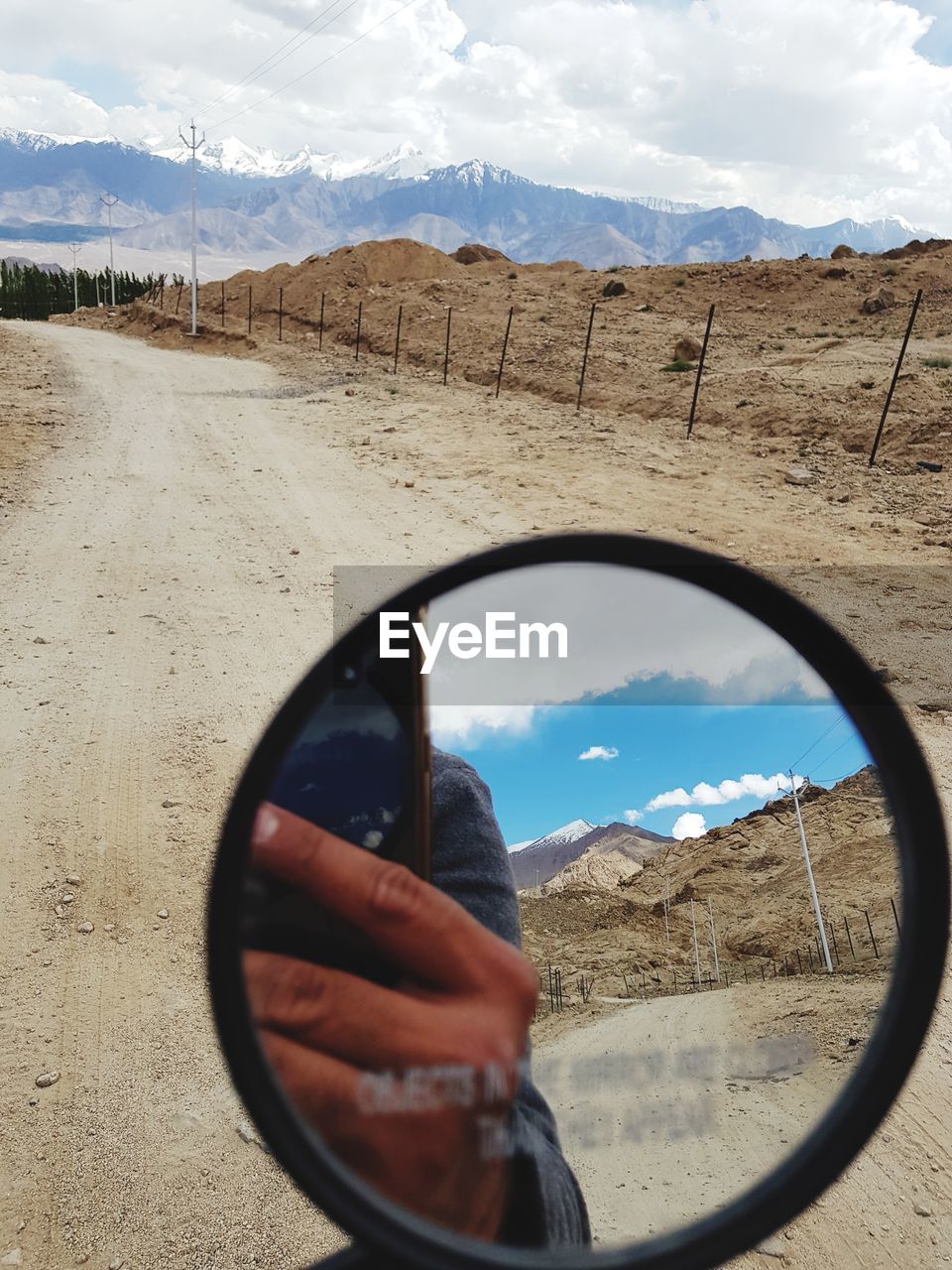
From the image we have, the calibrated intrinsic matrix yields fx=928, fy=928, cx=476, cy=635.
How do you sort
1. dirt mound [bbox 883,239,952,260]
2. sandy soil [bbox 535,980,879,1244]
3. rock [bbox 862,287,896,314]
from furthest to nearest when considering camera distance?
dirt mound [bbox 883,239,952,260]
rock [bbox 862,287,896,314]
sandy soil [bbox 535,980,879,1244]

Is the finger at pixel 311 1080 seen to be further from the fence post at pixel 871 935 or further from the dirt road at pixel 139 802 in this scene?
the dirt road at pixel 139 802

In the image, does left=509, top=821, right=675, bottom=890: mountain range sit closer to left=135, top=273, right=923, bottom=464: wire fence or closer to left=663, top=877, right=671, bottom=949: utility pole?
left=663, top=877, right=671, bottom=949: utility pole

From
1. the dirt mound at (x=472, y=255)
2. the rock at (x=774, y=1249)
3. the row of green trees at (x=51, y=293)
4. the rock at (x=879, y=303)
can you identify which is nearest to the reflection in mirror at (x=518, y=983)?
the rock at (x=774, y=1249)

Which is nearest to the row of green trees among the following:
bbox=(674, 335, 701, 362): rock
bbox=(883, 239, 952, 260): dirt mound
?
bbox=(883, 239, 952, 260): dirt mound

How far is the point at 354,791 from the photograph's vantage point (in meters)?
0.86

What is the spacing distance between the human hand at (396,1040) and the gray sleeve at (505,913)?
50mm

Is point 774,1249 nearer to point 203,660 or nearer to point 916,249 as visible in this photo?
point 203,660

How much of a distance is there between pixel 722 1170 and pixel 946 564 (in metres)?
7.97

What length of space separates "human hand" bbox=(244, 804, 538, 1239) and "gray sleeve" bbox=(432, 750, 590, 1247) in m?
0.05

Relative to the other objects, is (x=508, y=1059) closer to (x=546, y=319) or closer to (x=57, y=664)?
(x=57, y=664)

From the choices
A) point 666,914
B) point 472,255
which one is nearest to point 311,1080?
point 666,914

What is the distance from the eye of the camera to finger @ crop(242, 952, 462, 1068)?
0.71 meters

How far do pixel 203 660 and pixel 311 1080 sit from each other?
4758 millimetres

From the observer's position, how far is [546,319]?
2314 centimetres
